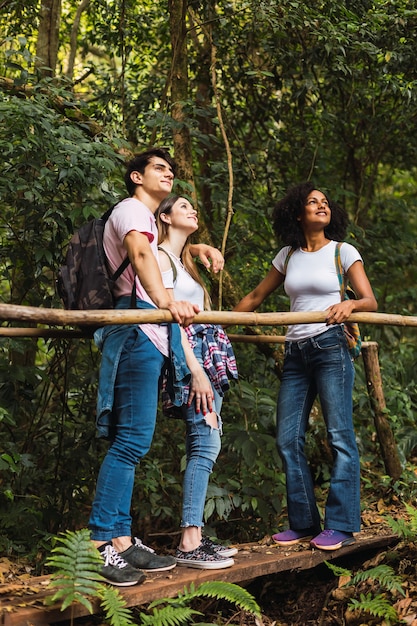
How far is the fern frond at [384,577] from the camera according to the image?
3.95 m

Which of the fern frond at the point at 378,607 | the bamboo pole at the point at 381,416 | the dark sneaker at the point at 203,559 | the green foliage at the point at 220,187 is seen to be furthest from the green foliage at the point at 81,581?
the bamboo pole at the point at 381,416

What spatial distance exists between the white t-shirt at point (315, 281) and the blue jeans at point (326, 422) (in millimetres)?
88

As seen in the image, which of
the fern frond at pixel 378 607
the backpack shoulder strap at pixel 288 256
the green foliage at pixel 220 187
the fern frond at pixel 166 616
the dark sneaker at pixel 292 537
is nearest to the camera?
the fern frond at pixel 166 616

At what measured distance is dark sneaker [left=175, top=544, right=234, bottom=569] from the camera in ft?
12.8

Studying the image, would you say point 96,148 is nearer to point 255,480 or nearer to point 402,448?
point 255,480

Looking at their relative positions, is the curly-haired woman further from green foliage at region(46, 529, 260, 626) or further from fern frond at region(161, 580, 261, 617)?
green foliage at region(46, 529, 260, 626)

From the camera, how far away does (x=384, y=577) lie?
13.2 feet

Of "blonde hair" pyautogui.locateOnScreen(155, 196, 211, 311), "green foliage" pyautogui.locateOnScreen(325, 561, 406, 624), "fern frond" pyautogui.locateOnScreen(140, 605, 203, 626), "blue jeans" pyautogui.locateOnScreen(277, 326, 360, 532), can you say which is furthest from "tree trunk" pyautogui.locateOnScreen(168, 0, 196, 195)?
"fern frond" pyautogui.locateOnScreen(140, 605, 203, 626)

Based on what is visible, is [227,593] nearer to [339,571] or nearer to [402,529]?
[339,571]

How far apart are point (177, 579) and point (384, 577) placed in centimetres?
123

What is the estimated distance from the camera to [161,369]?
3.84m

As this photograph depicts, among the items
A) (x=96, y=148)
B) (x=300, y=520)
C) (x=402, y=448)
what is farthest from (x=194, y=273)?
(x=402, y=448)

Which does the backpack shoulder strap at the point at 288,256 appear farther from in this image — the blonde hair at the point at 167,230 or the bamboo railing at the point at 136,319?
the blonde hair at the point at 167,230

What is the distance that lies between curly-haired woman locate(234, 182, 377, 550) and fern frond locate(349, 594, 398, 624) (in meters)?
0.45
